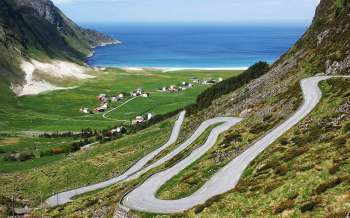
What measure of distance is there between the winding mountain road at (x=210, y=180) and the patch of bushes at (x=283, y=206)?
570 inches

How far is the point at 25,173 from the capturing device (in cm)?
13425

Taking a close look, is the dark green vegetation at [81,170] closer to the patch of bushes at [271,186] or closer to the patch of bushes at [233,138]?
the patch of bushes at [233,138]

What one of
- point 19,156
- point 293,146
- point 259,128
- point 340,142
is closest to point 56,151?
point 19,156

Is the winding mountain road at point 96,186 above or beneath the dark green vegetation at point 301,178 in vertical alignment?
beneath

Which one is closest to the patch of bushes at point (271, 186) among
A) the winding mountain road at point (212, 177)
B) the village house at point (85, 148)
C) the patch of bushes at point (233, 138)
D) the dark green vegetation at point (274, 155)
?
the dark green vegetation at point (274, 155)

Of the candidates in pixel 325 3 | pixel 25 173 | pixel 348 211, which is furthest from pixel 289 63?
pixel 348 211

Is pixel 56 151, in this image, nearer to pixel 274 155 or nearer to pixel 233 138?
pixel 233 138

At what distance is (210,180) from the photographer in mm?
59344

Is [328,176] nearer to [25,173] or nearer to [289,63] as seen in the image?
[289,63]

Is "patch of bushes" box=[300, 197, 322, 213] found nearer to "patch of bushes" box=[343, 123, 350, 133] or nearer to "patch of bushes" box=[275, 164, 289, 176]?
"patch of bushes" box=[275, 164, 289, 176]

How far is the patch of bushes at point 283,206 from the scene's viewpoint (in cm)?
3666

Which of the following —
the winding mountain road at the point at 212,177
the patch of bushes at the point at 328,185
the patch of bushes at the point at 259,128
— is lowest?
the winding mountain road at the point at 212,177

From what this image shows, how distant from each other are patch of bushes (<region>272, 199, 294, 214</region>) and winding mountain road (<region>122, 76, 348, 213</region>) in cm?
1448

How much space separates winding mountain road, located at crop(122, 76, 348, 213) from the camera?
174ft
